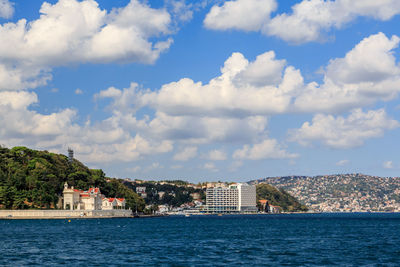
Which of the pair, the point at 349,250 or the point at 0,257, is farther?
the point at 349,250

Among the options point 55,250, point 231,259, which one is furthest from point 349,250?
point 55,250

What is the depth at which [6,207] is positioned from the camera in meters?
198

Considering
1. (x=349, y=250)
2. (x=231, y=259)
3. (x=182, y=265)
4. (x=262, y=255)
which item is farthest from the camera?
(x=349, y=250)

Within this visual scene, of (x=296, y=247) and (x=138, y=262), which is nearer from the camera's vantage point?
(x=138, y=262)

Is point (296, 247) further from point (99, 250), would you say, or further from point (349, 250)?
point (99, 250)

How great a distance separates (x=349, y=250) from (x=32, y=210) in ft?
500

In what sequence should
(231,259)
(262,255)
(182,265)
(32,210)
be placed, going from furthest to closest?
1. (32,210)
2. (262,255)
3. (231,259)
4. (182,265)

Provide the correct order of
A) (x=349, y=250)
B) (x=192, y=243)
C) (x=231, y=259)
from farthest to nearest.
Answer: (x=192, y=243) < (x=349, y=250) < (x=231, y=259)

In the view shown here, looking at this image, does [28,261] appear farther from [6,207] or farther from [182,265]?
[6,207]

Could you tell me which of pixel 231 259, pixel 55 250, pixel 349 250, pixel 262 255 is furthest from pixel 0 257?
pixel 349 250

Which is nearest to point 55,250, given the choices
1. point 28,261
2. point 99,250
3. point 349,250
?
A: point 99,250

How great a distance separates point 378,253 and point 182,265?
28.1 metres

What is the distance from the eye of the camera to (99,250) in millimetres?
70812

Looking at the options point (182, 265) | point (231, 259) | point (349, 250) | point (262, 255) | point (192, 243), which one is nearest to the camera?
point (182, 265)
